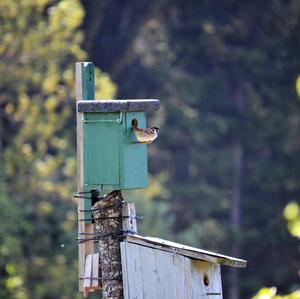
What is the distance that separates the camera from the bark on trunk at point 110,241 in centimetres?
528

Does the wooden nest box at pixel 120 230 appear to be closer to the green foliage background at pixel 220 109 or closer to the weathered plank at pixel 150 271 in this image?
the weathered plank at pixel 150 271

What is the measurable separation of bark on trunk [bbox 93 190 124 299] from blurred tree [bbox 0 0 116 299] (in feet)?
32.8

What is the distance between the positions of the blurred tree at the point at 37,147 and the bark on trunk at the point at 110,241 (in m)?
10.0

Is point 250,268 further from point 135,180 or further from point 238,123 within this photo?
point 135,180

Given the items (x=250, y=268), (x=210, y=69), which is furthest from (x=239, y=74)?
(x=250, y=268)

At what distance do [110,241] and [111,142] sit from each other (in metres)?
0.53

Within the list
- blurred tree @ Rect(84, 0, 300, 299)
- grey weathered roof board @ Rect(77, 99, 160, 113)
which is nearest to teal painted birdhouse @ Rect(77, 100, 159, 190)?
grey weathered roof board @ Rect(77, 99, 160, 113)

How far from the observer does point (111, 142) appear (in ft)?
17.8

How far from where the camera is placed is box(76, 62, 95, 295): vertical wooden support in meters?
5.43

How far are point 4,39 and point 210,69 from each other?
40.9 ft

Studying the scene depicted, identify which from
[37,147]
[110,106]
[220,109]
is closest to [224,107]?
[220,109]

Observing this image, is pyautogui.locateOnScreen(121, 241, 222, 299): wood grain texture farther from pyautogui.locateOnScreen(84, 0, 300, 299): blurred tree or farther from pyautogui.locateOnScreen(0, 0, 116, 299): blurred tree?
pyautogui.locateOnScreen(84, 0, 300, 299): blurred tree

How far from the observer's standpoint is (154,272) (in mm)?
5305

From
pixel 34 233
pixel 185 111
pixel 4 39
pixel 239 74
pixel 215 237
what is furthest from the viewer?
pixel 239 74
